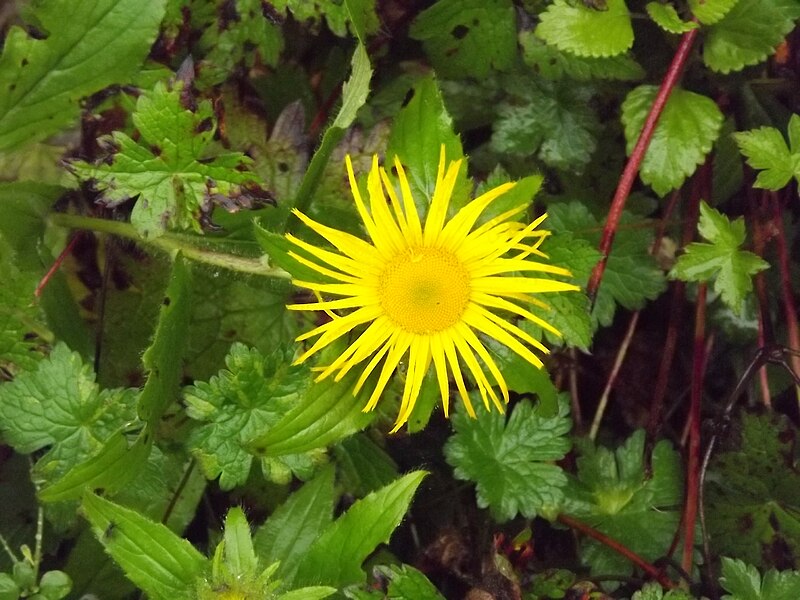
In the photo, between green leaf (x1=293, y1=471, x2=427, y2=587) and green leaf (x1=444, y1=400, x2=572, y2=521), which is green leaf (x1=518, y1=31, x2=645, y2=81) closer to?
green leaf (x1=444, y1=400, x2=572, y2=521)

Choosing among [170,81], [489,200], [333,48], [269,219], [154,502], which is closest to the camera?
[489,200]

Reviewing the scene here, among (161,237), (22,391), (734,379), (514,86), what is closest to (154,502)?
(22,391)

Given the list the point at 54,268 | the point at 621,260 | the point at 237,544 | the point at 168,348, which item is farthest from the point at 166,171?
the point at 621,260

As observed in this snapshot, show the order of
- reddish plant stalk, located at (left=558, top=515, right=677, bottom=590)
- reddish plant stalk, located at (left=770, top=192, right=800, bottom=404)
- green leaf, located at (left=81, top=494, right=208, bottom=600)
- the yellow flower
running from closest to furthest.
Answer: the yellow flower → green leaf, located at (left=81, top=494, right=208, bottom=600) → reddish plant stalk, located at (left=558, top=515, right=677, bottom=590) → reddish plant stalk, located at (left=770, top=192, right=800, bottom=404)

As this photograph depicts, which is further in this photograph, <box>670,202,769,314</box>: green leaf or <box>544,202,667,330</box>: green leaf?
<box>544,202,667,330</box>: green leaf

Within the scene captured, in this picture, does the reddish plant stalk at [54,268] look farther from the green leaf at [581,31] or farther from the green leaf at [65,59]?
the green leaf at [581,31]

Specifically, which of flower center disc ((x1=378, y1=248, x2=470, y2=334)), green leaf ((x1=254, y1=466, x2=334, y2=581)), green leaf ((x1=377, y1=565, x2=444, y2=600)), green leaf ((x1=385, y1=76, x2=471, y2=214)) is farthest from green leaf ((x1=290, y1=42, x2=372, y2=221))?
green leaf ((x1=377, y1=565, x2=444, y2=600))

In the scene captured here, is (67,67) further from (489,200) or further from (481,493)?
(481,493)

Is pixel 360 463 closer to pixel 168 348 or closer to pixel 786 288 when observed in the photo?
pixel 168 348
